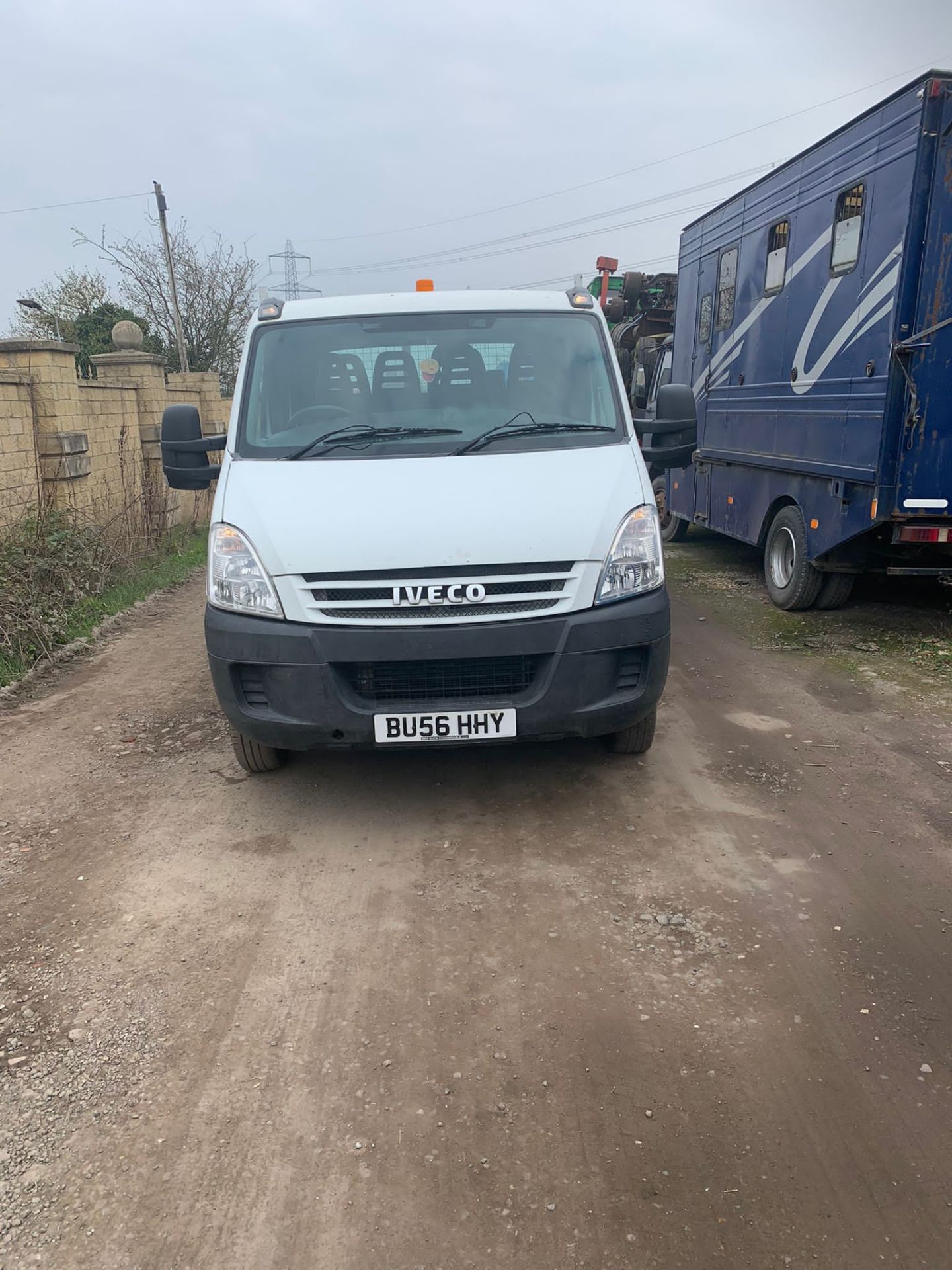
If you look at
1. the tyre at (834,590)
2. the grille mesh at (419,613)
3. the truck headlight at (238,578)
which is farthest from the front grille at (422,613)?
the tyre at (834,590)

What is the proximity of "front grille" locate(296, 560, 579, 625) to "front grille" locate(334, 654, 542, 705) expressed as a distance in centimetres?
20

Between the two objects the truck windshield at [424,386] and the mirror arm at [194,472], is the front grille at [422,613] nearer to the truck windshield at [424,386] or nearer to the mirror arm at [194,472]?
the truck windshield at [424,386]

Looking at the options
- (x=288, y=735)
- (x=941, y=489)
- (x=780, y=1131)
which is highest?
(x=941, y=489)

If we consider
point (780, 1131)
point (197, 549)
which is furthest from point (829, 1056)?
point (197, 549)

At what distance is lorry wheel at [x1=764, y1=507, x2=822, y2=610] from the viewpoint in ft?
24.4

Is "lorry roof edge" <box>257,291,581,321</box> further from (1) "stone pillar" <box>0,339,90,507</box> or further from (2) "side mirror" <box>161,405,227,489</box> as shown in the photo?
(1) "stone pillar" <box>0,339,90,507</box>

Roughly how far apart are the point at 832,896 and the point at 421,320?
3.33 meters

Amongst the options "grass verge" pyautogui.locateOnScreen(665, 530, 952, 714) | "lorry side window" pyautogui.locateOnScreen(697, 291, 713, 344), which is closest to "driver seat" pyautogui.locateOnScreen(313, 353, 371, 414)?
"grass verge" pyautogui.locateOnScreen(665, 530, 952, 714)

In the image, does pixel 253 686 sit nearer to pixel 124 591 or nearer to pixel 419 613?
pixel 419 613

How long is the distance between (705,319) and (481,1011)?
8.43 meters

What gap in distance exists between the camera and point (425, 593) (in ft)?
12.0

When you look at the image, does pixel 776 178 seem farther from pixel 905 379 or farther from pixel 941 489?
pixel 941 489

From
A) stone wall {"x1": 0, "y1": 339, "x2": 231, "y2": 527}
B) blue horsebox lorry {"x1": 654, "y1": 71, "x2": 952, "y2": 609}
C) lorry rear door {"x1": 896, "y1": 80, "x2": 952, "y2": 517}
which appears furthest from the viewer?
stone wall {"x1": 0, "y1": 339, "x2": 231, "y2": 527}

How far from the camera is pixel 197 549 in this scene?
1136 cm
